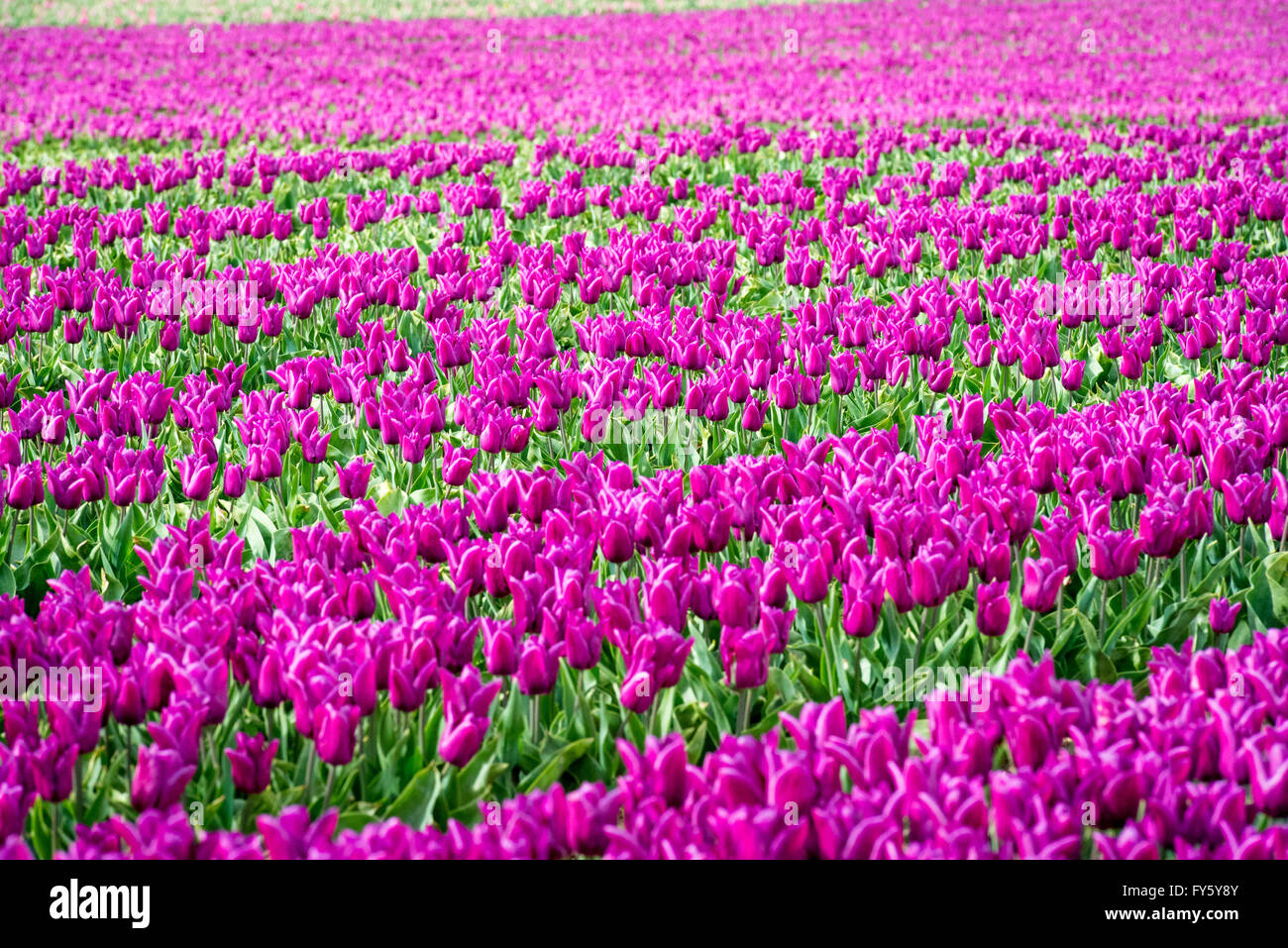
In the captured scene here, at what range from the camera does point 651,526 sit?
9.99 feet

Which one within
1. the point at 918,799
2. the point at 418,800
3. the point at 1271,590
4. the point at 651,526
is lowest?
the point at 418,800

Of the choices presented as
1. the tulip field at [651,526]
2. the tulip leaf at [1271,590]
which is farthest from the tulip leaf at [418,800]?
the tulip leaf at [1271,590]

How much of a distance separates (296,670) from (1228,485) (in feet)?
8.05

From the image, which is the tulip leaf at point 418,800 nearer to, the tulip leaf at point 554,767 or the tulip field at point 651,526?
the tulip field at point 651,526

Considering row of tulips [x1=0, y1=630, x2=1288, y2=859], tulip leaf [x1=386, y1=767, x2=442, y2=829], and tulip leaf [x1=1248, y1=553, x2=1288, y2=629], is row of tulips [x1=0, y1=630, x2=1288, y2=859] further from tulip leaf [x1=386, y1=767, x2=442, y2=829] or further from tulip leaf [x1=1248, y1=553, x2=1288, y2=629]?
tulip leaf [x1=1248, y1=553, x2=1288, y2=629]

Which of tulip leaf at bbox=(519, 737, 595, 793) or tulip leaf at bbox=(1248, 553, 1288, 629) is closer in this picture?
tulip leaf at bbox=(519, 737, 595, 793)

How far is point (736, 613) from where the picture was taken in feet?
8.62

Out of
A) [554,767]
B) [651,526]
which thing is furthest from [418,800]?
[651,526]

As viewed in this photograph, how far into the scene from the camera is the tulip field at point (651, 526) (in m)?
2.11

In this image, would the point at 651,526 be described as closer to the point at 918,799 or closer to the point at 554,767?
the point at 554,767

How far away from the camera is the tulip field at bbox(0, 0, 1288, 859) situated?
6.93 ft

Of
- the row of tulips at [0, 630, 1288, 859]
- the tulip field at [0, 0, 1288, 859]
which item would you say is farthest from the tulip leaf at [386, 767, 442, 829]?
the row of tulips at [0, 630, 1288, 859]

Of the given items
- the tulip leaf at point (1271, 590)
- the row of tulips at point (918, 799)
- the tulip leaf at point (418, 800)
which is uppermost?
the tulip leaf at point (1271, 590)
